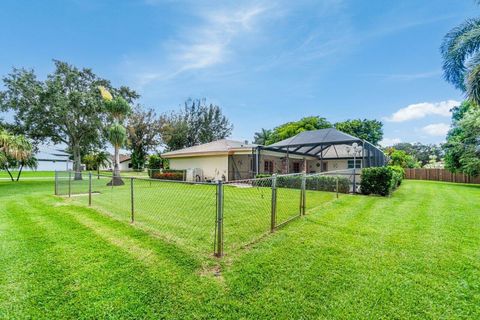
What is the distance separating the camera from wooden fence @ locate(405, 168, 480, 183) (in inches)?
942

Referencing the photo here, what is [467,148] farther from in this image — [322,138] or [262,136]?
[262,136]

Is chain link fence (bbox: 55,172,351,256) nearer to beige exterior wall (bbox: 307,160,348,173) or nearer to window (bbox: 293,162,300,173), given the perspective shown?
window (bbox: 293,162,300,173)

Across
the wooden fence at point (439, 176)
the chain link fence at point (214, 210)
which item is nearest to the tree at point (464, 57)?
the chain link fence at point (214, 210)

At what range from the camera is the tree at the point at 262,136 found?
43.3 metres

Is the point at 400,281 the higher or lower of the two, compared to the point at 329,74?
lower

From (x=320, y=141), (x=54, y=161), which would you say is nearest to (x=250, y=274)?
(x=320, y=141)

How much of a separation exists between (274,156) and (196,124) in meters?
20.3

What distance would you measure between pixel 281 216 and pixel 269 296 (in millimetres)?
3359

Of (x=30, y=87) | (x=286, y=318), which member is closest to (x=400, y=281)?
(x=286, y=318)

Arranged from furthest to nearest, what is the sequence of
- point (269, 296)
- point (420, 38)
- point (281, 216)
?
point (420, 38) < point (281, 216) < point (269, 296)

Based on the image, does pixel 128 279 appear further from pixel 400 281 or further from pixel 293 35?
pixel 293 35

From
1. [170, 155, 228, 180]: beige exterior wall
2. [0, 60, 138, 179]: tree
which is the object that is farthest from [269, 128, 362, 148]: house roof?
[0, 60, 138, 179]: tree

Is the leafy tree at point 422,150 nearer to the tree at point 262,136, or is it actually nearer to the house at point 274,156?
the tree at point 262,136

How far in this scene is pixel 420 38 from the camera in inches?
422
